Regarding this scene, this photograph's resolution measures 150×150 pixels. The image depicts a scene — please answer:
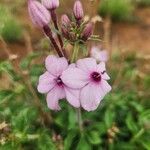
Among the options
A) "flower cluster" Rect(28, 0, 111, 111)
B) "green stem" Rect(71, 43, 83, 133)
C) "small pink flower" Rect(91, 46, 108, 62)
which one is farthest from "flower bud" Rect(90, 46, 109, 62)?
"flower cluster" Rect(28, 0, 111, 111)

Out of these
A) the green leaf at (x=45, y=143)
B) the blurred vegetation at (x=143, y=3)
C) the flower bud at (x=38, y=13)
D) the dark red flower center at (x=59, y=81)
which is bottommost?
the blurred vegetation at (x=143, y=3)

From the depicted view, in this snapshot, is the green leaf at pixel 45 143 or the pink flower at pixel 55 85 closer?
the pink flower at pixel 55 85

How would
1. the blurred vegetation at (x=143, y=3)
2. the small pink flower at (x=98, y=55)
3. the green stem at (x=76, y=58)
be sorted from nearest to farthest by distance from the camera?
the green stem at (x=76, y=58)
the small pink flower at (x=98, y=55)
the blurred vegetation at (x=143, y=3)

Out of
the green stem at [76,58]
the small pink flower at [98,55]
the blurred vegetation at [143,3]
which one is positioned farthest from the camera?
the blurred vegetation at [143,3]

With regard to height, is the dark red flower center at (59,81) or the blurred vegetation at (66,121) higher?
the dark red flower center at (59,81)

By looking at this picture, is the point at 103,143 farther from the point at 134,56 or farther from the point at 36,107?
the point at 134,56

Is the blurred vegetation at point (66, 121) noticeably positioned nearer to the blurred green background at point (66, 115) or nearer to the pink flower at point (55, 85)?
the blurred green background at point (66, 115)

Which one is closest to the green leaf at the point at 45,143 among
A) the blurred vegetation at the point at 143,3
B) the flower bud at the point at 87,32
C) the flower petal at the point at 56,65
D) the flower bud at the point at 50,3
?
the flower petal at the point at 56,65
